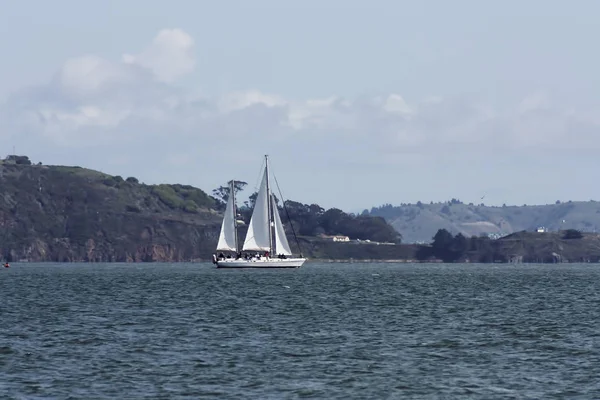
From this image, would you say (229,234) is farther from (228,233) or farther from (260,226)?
(260,226)

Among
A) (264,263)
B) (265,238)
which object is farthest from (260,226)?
(264,263)

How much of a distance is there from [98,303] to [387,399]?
48.5 metres

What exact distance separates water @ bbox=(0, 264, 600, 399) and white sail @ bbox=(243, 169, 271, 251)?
82.3 metres

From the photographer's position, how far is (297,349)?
168ft

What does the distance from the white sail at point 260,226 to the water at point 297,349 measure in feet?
270

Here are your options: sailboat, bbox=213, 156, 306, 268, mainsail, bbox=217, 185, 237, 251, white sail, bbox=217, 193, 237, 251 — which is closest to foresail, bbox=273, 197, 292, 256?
sailboat, bbox=213, 156, 306, 268

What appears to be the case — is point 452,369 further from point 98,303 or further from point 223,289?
point 223,289

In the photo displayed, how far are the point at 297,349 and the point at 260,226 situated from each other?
117979 mm

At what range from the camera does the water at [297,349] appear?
133 ft

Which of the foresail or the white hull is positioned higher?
the foresail

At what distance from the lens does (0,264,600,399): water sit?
133 ft

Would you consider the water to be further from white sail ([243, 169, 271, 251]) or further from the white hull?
the white hull

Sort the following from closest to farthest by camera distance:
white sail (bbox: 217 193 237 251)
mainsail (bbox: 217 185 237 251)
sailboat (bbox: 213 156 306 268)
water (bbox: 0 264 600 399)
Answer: water (bbox: 0 264 600 399), sailboat (bbox: 213 156 306 268), mainsail (bbox: 217 185 237 251), white sail (bbox: 217 193 237 251)

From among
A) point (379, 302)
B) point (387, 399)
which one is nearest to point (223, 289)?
point (379, 302)
